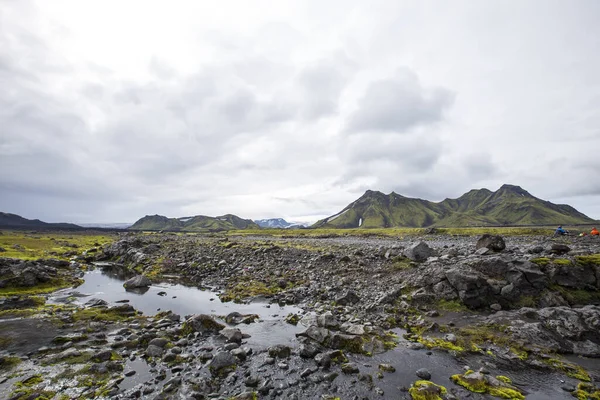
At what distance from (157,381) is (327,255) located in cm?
2624

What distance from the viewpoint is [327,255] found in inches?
1415

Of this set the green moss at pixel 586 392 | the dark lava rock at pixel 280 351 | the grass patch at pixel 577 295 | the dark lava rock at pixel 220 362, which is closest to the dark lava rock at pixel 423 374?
the green moss at pixel 586 392

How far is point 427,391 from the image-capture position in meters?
10.7

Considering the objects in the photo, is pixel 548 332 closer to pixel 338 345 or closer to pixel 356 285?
pixel 338 345

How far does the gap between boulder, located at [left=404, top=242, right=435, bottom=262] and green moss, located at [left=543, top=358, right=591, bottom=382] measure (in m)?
17.4

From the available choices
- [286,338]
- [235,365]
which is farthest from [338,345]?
[235,365]

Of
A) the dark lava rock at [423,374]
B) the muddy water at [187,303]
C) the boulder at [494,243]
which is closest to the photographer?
the dark lava rock at [423,374]

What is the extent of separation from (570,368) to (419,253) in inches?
726

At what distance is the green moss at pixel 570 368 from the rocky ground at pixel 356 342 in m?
0.05

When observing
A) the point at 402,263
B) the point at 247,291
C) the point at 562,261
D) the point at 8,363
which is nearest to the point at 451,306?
the point at 562,261

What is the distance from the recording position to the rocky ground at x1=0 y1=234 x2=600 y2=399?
11.2 m

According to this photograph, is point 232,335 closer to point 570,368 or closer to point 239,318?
point 239,318

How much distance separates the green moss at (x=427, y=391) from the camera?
1052 centimetres

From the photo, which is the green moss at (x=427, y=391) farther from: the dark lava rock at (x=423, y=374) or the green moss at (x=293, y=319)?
the green moss at (x=293, y=319)
